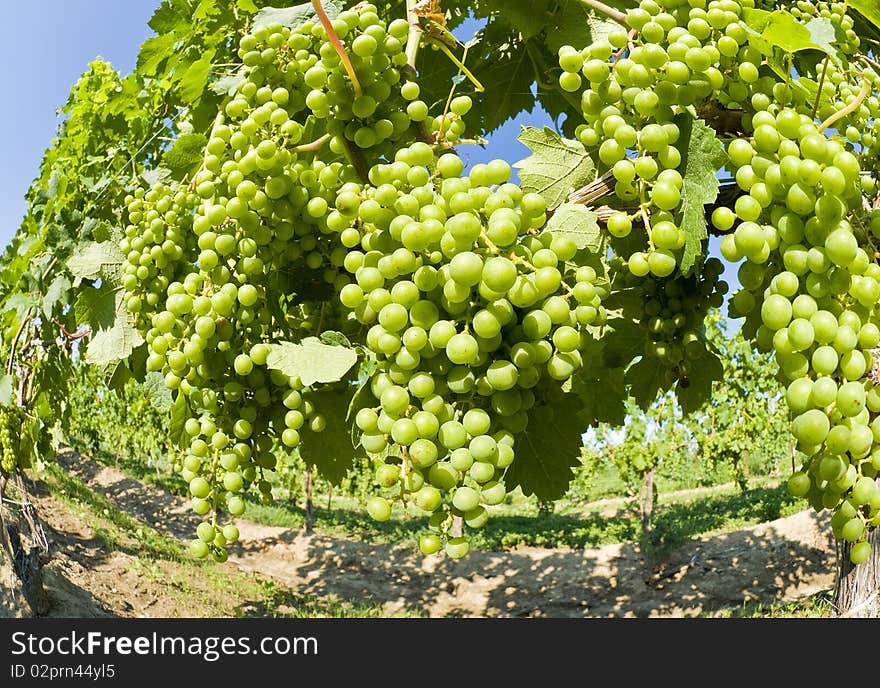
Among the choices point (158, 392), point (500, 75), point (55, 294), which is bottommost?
point (158, 392)

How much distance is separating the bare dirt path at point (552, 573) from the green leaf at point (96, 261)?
8.22 metres

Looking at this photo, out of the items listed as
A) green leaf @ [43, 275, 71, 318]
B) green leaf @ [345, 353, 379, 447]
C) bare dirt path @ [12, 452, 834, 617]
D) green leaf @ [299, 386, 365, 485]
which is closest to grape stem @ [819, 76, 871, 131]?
green leaf @ [345, 353, 379, 447]

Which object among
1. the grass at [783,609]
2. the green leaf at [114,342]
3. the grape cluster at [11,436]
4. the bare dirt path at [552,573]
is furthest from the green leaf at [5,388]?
the grass at [783,609]

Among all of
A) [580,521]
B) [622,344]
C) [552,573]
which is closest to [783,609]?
[552,573]

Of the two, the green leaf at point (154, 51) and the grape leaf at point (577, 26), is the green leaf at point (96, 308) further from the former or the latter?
the grape leaf at point (577, 26)

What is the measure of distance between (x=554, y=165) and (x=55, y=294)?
117 inches

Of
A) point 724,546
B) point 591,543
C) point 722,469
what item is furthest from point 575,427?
point 722,469

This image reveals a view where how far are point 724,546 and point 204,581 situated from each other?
9929mm

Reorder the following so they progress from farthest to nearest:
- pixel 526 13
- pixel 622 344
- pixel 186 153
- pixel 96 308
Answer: pixel 96 308, pixel 186 153, pixel 622 344, pixel 526 13

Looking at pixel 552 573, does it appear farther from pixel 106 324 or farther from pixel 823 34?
pixel 823 34

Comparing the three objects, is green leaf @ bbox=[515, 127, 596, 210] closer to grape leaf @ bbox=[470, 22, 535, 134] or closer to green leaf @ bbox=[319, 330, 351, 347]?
green leaf @ bbox=[319, 330, 351, 347]

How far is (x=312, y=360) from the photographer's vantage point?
53.5 inches

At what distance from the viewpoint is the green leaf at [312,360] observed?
1298 millimetres

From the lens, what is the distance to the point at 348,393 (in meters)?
1.68
